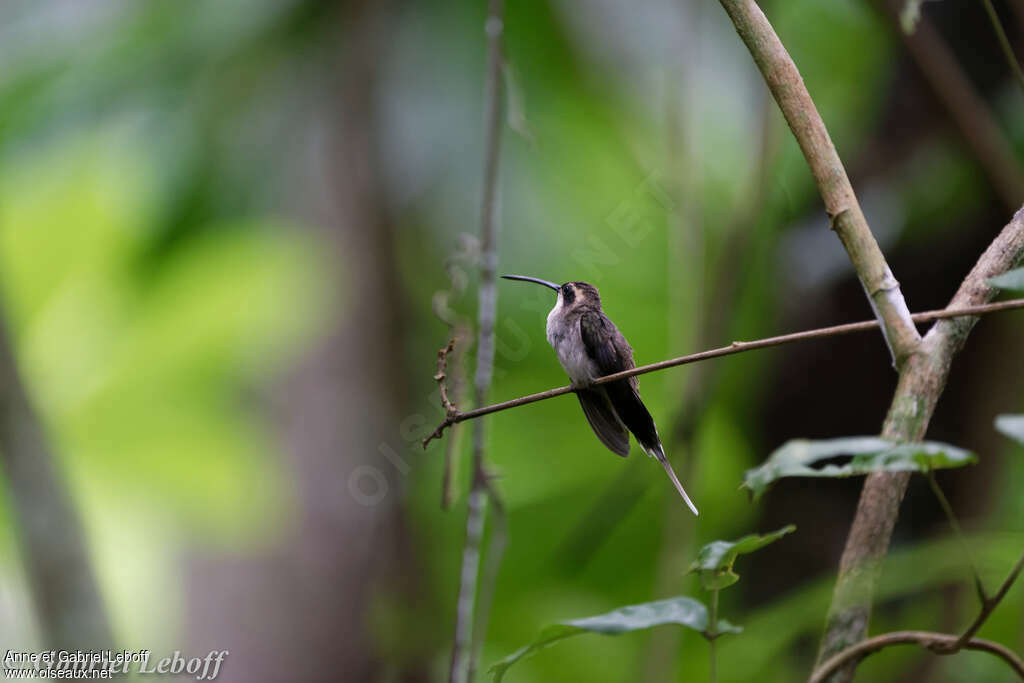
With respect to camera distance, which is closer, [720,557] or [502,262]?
[720,557]

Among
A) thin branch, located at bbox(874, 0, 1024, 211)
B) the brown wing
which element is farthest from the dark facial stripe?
thin branch, located at bbox(874, 0, 1024, 211)

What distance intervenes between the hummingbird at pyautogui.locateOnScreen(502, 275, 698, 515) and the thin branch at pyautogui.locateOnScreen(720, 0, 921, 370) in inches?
10.2

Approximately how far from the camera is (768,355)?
9.75 ft

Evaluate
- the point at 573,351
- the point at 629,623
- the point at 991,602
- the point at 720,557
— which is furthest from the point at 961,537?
the point at 573,351

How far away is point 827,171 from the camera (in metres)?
0.87

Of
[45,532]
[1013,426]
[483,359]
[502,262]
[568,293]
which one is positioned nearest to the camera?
[1013,426]

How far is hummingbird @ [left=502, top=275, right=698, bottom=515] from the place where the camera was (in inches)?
38.5

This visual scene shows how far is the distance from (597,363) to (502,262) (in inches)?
51.3

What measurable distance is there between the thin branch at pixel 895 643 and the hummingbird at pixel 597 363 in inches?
9.9

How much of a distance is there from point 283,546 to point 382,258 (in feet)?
3.89

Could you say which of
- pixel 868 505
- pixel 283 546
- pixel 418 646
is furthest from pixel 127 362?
pixel 868 505

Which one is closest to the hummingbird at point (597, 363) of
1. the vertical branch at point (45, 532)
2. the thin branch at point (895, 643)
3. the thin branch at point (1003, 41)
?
the thin branch at point (895, 643)

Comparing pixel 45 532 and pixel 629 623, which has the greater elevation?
pixel 45 532

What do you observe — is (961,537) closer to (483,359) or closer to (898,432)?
(898,432)
